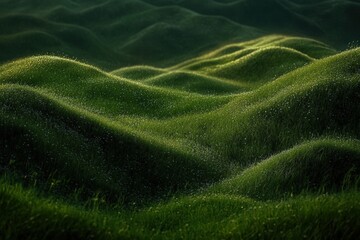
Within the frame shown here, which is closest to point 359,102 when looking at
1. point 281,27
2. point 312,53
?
point 312,53

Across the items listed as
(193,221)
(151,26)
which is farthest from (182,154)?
(151,26)

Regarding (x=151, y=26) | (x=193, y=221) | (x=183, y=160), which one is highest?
(x=193, y=221)

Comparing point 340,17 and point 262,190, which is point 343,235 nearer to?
point 262,190

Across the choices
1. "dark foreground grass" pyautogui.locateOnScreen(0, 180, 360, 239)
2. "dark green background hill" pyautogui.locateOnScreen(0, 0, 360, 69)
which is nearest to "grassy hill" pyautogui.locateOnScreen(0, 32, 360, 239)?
"dark foreground grass" pyautogui.locateOnScreen(0, 180, 360, 239)

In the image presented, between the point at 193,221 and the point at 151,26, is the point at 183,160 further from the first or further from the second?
the point at 151,26

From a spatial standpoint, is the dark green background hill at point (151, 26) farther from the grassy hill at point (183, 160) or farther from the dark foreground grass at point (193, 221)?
the dark foreground grass at point (193, 221)

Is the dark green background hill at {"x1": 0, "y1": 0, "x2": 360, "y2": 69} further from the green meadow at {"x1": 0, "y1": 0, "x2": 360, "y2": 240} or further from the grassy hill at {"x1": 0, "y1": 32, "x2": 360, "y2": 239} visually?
the grassy hill at {"x1": 0, "y1": 32, "x2": 360, "y2": 239}
